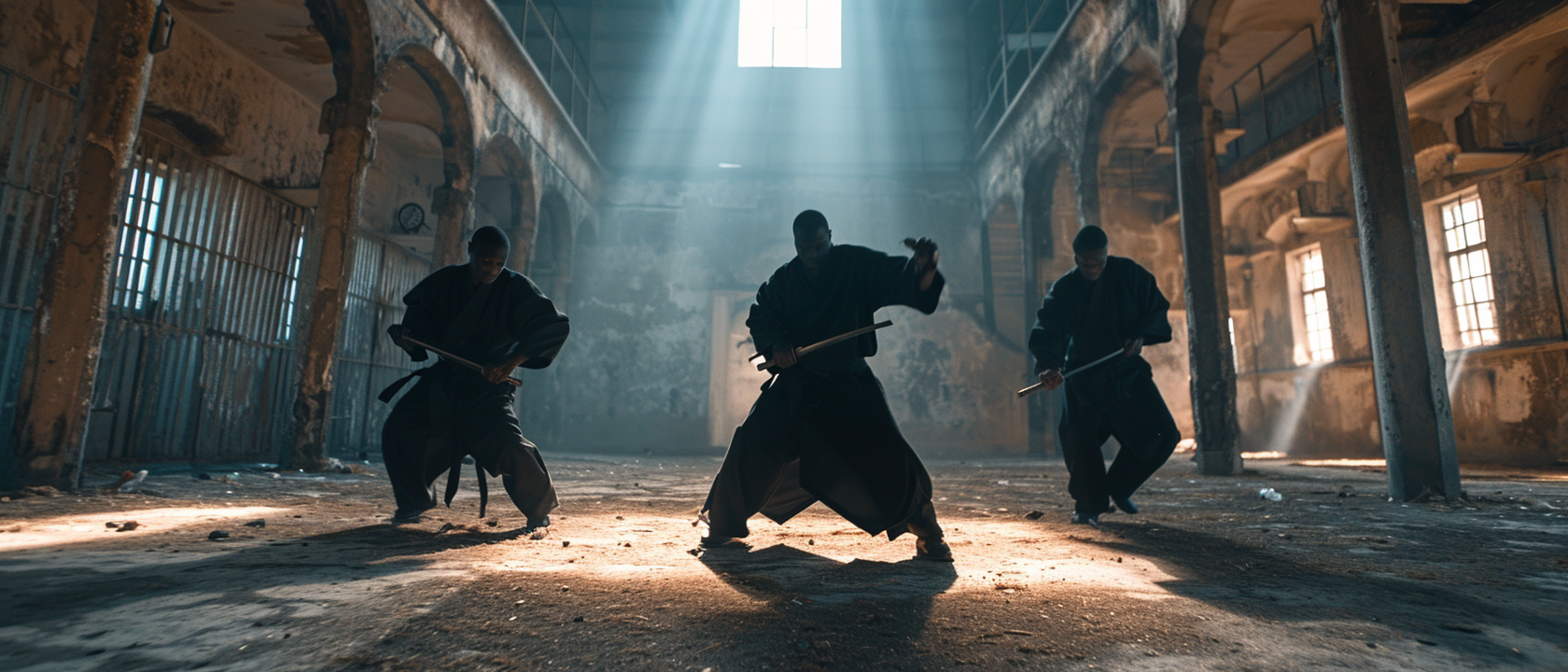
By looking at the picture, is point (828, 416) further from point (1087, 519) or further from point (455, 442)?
point (455, 442)

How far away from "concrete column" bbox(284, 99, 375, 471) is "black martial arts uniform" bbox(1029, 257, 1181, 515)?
623cm

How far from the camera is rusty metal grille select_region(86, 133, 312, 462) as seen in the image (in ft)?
24.5

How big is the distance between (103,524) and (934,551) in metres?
3.84

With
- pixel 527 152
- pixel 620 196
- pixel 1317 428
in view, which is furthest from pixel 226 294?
pixel 1317 428

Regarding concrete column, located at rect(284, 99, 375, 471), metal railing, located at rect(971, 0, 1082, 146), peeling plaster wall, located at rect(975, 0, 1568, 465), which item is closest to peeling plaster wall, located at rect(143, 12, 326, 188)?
concrete column, located at rect(284, 99, 375, 471)

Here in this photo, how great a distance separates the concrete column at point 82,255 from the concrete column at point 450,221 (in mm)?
4427

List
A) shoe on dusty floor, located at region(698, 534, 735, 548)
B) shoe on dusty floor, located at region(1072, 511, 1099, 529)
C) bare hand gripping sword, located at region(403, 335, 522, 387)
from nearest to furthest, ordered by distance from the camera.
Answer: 1. shoe on dusty floor, located at region(698, 534, 735, 548)
2. bare hand gripping sword, located at region(403, 335, 522, 387)
3. shoe on dusty floor, located at region(1072, 511, 1099, 529)

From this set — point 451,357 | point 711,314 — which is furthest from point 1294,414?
point 451,357

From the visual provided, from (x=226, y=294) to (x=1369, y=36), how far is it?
11.0 metres

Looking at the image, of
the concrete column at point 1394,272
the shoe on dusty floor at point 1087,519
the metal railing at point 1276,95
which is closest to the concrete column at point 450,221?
the shoe on dusty floor at point 1087,519

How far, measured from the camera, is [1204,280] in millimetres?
7957

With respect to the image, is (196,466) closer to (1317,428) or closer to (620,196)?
(620,196)

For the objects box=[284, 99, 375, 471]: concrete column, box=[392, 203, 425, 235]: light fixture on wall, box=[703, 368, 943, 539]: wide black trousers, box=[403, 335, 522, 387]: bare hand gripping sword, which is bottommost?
box=[703, 368, 943, 539]: wide black trousers

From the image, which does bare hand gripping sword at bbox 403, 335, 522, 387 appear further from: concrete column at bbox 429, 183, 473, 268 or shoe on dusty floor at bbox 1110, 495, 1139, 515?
concrete column at bbox 429, 183, 473, 268
